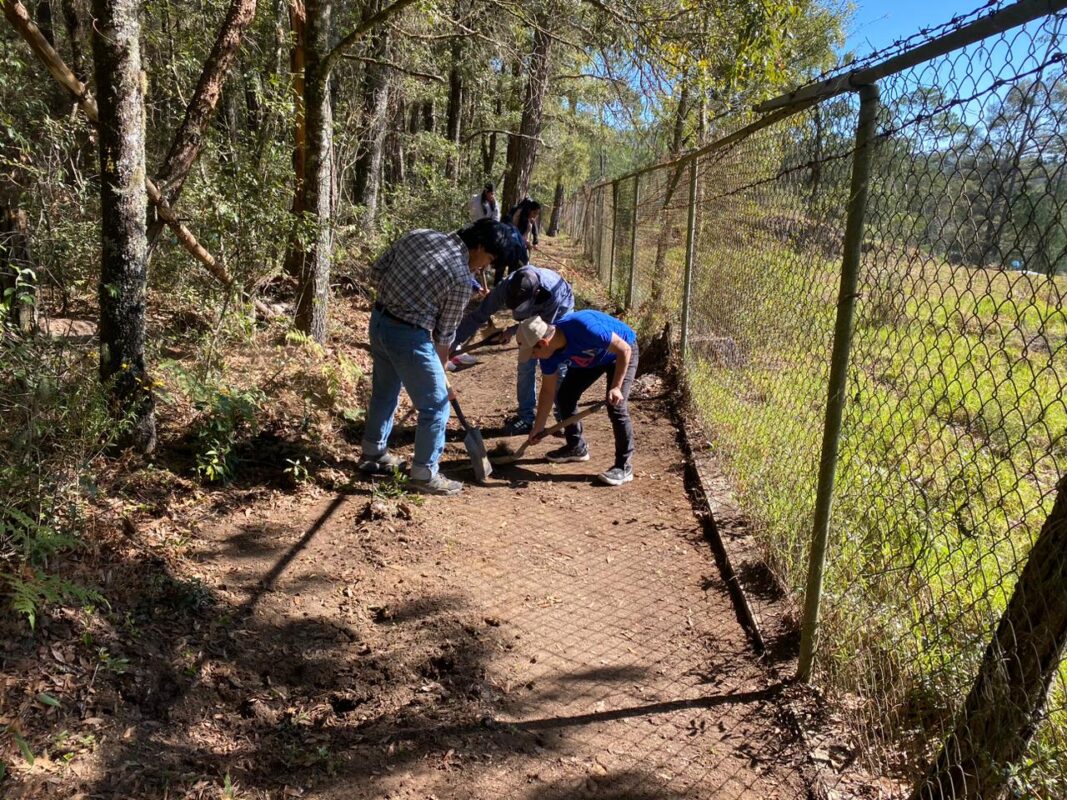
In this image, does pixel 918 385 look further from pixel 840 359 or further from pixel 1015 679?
pixel 1015 679

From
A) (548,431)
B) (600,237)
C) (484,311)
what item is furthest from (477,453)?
(600,237)

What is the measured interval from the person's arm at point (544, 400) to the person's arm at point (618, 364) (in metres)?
0.41

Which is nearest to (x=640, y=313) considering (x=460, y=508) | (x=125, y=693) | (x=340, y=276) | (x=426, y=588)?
(x=340, y=276)

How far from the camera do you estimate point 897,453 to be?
359 centimetres

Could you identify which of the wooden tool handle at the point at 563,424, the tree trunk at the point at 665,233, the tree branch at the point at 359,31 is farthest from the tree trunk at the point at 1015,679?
the tree trunk at the point at 665,233

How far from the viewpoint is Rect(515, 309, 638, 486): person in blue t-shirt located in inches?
186

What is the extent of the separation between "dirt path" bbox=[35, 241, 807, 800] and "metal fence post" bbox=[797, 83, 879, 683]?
400 millimetres

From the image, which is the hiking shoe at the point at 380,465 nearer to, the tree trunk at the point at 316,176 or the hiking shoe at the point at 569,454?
the hiking shoe at the point at 569,454

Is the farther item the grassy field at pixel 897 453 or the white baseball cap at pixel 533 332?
the white baseball cap at pixel 533 332

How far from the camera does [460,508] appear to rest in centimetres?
451

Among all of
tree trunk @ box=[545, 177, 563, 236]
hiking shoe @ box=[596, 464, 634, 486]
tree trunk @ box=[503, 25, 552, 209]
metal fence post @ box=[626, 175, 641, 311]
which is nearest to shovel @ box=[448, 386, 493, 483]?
hiking shoe @ box=[596, 464, 634, 486]

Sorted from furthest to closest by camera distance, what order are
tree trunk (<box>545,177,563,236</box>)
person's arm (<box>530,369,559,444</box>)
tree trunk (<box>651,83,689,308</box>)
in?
tree trunk (<box>545,177,563,236</box>) → tree trunk (<box>651,83,689,308</box>) → person's arm (<box>530,369,559,444</box>)

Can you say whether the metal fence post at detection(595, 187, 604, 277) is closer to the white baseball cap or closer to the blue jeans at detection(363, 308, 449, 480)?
the white baseball cap

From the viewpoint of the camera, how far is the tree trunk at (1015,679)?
164 cm
